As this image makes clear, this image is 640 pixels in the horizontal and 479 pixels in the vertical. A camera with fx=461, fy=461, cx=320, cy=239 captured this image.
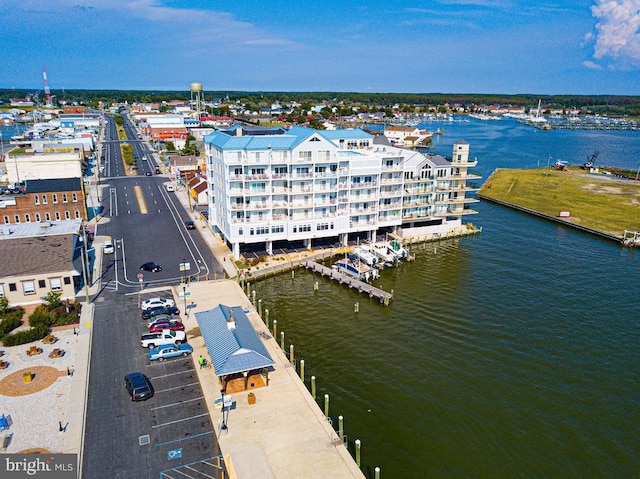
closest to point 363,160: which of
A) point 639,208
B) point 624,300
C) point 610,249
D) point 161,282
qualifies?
point 161,282

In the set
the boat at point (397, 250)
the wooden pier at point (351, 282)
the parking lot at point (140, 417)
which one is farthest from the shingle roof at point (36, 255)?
the boat at point (397, 250)

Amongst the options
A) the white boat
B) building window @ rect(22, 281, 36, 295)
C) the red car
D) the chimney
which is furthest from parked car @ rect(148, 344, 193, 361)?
the white boat

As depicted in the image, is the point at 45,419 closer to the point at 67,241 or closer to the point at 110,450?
the point at 110,450

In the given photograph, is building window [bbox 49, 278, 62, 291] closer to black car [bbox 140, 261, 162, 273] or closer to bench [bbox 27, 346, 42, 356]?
black car [bbox 140, 261, 162, 273]

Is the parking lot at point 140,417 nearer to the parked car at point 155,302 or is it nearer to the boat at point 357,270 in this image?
the parked car at point 155,302

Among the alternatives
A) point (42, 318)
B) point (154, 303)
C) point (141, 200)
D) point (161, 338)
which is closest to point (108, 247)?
point (154, 303)

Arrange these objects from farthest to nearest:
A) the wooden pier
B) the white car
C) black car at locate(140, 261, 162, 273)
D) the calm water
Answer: black car at locate(140, 261, 162, 273) → the wooden pier → the white car → the calm water
